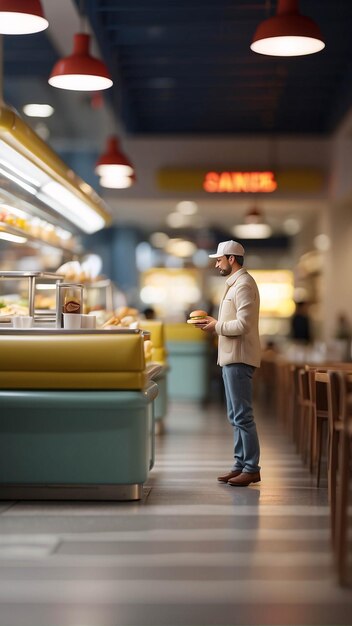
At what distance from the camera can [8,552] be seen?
4543 mm

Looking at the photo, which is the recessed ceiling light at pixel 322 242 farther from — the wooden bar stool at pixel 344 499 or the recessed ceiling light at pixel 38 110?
the wooden bar stool at pixel 344 499

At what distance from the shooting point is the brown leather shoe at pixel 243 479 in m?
6.68

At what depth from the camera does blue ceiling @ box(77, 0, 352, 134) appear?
1065 centimetres

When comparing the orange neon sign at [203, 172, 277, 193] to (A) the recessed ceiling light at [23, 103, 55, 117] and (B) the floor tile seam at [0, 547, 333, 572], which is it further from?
(B) the floor tile seam at [0, 547, 333, 572]

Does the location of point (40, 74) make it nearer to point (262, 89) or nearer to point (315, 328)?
point (262, 89)

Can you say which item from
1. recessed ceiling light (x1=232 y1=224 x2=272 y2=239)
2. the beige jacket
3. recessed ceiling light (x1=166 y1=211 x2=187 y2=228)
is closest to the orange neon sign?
recessed ceiling light (x1=232 y1=224 x2=272 y2=239)

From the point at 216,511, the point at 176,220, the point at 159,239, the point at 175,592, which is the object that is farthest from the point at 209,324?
the point at 159,239

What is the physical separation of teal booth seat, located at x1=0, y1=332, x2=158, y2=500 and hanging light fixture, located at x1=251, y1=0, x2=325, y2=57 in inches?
89.1

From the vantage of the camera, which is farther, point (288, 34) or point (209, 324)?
point (209, 324)

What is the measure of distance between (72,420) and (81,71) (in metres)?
2.70

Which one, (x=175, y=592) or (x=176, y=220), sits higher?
(x=176, y=220)

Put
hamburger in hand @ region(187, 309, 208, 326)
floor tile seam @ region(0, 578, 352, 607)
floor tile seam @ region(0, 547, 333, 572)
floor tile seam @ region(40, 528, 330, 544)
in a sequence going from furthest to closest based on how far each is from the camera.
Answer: hamburger in hand @ region(187, 309, 208, 326)
floor tile seam @ region(40, 528, 330, 544)
floor tile seam @ region(0, 547, 333, 572)
floor tile seam @ region(0, 578, 352, 607)

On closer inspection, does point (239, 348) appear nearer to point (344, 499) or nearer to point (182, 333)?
point (344, 499)

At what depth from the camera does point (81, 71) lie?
696cm
